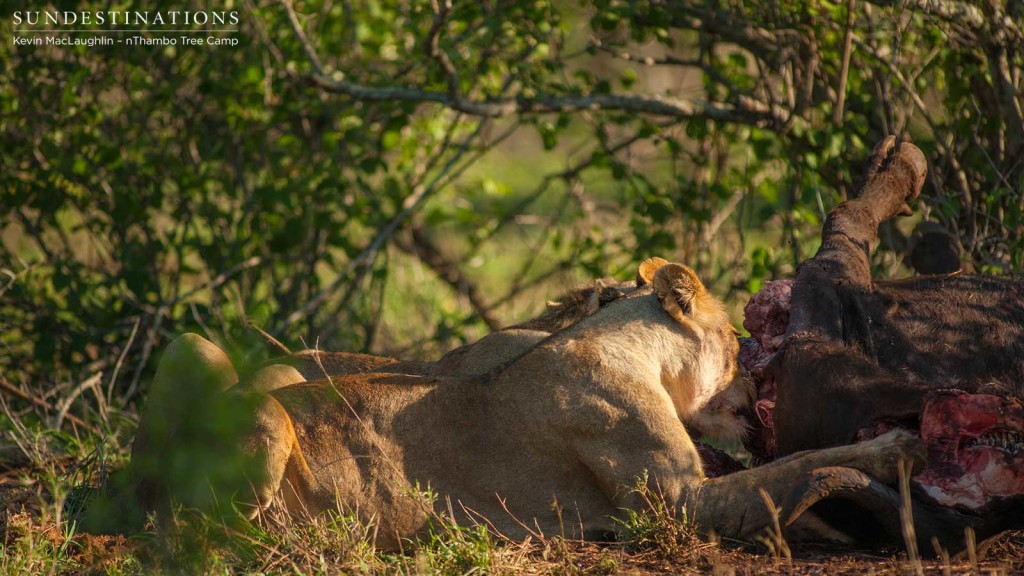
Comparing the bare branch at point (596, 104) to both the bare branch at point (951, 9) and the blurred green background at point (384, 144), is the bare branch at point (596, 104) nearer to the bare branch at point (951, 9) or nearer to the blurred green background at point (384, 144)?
the blurred green background at point (384, 144)

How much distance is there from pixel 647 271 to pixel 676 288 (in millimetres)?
287

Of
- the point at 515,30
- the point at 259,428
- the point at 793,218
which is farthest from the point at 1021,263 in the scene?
the point at 259,428

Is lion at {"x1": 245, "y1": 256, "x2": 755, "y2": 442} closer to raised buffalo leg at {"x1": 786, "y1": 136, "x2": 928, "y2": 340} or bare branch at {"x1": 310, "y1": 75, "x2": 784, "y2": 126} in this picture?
raised buffalo leg at {"x1": 786, "y1": 136, "x2": 928, "y2": 340}

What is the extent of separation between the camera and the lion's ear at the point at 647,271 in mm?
3766

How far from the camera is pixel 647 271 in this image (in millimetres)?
3791

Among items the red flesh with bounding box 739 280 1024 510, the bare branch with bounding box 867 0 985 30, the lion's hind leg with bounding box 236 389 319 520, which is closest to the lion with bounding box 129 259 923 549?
the lion's hind leg with bounding box 236 389 319 520

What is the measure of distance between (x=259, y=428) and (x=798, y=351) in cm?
169

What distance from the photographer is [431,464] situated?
3438mm

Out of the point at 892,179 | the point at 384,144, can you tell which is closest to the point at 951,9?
Answer: the point at 892,179

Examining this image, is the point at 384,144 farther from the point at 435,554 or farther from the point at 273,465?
the point at 435,554

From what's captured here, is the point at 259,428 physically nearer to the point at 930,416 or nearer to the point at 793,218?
the point at 930,416

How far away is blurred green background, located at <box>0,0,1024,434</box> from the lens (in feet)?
17.5

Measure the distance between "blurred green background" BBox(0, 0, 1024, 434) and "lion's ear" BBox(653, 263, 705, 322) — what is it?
66.6 inches

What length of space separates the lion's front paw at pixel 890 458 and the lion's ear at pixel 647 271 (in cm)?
101
